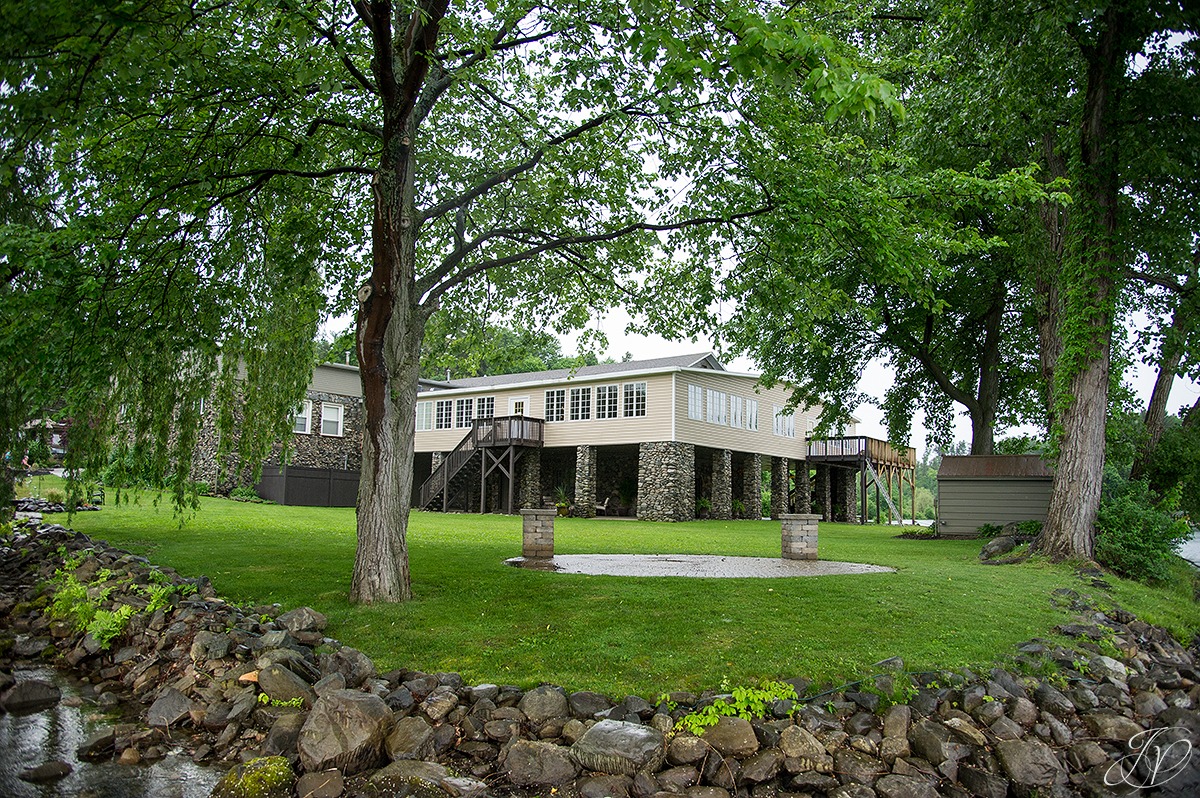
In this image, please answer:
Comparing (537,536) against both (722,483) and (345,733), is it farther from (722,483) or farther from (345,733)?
(722,483)

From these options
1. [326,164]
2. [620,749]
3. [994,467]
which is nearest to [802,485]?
[994,467]

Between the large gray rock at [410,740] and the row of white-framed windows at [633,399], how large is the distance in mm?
21801

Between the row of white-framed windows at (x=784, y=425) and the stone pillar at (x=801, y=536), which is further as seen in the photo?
the row of white-framed windows at (x=784, y=425)

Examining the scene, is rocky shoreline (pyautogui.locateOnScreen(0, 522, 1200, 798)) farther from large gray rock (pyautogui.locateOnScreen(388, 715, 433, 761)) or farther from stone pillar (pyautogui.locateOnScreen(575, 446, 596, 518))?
stone pillar (pyautogui.locateOnScreen(575, 446, 596, 518))

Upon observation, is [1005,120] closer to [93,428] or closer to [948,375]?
[948,375]

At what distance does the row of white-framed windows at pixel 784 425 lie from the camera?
3116cm

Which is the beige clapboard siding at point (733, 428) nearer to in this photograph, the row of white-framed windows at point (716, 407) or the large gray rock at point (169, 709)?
the row of white-framed windows at point (716, 407)

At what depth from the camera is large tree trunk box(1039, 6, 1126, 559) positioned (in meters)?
11.9

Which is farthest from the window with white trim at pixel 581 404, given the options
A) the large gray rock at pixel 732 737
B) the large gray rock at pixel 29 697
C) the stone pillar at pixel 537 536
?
the large gray rock at pixel 732 737

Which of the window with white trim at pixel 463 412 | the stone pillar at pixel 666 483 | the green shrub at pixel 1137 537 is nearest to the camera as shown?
the green shrub at pixel 1137 537

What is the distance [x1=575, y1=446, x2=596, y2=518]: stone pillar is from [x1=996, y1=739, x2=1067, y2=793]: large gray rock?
22.3 m

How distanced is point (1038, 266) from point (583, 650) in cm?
1154

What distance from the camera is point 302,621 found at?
23.1 ft

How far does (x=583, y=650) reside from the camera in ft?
21.2
